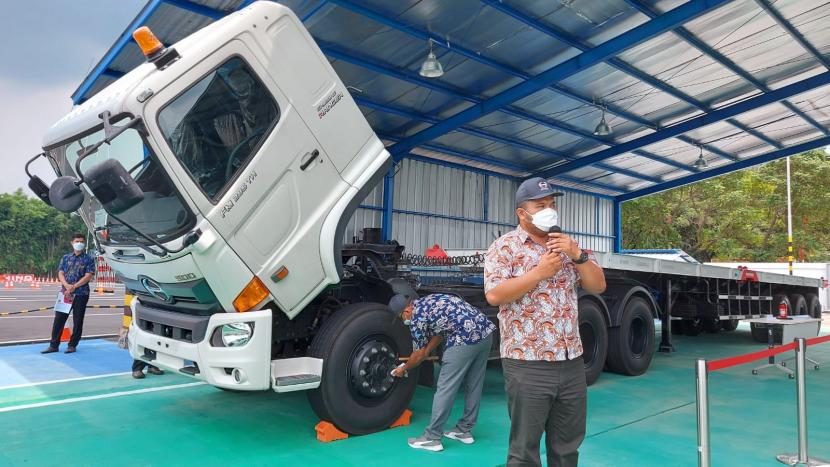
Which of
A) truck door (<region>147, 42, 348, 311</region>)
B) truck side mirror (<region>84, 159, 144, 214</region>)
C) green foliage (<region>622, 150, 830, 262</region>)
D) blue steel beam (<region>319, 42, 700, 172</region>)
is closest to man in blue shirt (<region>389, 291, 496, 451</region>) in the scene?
truck door (<region>147, 42, 348, 311</region>)

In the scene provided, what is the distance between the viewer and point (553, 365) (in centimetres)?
257

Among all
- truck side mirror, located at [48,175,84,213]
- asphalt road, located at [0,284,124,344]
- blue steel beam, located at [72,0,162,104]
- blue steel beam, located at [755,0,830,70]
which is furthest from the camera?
asphalt road, located at [0,284,124,344]

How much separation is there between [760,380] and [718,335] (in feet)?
21.0

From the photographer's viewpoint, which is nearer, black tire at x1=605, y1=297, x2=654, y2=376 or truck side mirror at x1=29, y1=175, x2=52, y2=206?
truck side mirror at x1=29, y1=175, x2=52, y2=206

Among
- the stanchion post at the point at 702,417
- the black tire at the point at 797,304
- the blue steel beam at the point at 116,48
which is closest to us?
the stanchion post at the point at 702,417

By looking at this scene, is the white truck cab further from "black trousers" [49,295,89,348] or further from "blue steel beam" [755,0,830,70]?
"blue steel beam" [755,0,830,70]

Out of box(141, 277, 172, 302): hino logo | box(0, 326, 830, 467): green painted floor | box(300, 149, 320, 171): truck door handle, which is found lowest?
box(0, 326, 830, 467): green painted floor

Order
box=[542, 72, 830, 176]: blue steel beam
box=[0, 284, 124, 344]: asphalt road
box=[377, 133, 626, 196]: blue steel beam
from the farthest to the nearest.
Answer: box=[377, 133, 626, 196]: blue steel beam → box=[542, 72, 830, 176]: blue steel beam → box=[0, 284, 124, 344]: asphalt road

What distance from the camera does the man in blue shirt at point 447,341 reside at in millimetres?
4348

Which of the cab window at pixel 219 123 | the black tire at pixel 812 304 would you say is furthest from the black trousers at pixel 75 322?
the black tire at pixel 812 304

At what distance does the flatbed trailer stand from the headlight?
7.75 feet

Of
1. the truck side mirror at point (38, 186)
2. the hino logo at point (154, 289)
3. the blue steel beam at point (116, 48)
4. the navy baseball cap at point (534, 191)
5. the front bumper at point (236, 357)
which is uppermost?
the blue steel beam at point (116, 48)

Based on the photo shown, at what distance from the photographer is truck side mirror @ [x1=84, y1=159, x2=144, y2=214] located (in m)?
3.08

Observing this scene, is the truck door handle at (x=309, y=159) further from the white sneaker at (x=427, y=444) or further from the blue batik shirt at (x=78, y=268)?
the blue batik shirt at (x=78, y=268)
